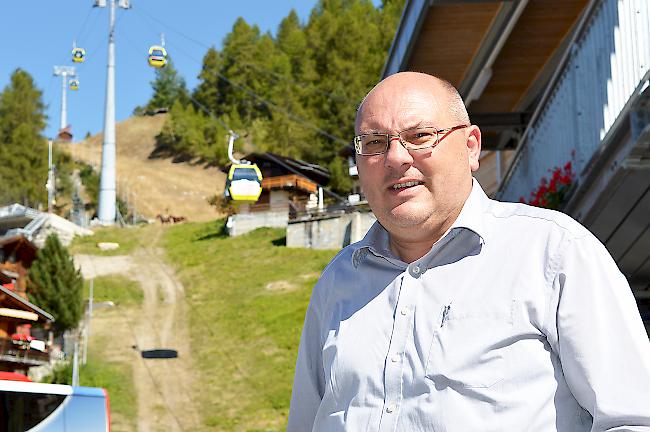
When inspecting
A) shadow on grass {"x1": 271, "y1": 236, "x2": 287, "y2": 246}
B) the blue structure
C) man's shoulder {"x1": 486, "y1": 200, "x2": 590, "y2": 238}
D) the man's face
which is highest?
the blue structure

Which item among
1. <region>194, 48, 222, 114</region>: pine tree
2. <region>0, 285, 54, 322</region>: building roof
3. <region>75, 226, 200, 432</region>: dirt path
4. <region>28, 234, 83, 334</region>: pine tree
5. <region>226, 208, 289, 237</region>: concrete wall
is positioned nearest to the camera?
<region>75, 226, 200, 432</region>: dirt path

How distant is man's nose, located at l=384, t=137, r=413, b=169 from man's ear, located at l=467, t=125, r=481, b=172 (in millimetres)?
225

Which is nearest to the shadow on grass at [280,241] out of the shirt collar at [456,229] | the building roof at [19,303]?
the building roof at [19,303]

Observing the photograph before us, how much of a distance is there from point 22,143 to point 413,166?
325 feet

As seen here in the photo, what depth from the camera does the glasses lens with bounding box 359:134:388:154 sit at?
249 centimetres

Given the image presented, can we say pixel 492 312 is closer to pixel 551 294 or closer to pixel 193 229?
pixel 551 294

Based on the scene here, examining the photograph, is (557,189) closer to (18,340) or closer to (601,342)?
(601,342)

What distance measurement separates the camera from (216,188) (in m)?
108

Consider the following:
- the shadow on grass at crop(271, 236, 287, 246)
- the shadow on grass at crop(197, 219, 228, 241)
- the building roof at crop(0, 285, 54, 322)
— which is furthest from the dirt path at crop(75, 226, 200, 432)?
the shadow on grass at crop(271, 236, 287, 246)

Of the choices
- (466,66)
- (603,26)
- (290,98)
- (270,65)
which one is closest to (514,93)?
(466,66)

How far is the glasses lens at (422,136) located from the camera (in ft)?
8.03

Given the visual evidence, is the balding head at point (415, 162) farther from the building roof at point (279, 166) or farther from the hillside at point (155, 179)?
the hillside at point (155, 179)

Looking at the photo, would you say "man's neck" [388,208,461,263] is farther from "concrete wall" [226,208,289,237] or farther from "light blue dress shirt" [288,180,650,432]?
"concrete wall" [226,208,289,237]

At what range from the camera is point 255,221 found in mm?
60719
